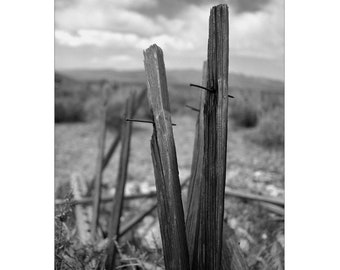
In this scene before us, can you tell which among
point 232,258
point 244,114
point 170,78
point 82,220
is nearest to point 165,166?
point 232,258

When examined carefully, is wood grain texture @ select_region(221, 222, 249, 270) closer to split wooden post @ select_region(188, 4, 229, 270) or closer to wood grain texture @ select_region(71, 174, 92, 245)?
split wooden post @ select_region(188, 4, 229, 270)

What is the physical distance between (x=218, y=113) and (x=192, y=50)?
1671 mm

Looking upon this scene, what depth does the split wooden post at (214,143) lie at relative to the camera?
26.4 inches

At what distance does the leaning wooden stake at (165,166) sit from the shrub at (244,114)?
225 centimetres

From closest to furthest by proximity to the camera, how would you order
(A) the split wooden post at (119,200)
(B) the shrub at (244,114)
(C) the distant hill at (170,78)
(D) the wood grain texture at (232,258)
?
(D) the wood grain texture at (232,258) < (A) the split wooden post at (119,200) < (C) the distant hill at (170,78) < (B) the shrub at (244,114)

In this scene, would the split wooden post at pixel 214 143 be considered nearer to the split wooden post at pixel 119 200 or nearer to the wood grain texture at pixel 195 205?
the wood grain texture at pixel 195 205

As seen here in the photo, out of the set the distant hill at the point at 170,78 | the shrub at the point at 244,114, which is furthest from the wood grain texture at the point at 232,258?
the shrub at the point at 244,114

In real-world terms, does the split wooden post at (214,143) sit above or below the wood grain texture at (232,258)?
above

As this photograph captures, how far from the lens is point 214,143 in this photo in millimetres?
675

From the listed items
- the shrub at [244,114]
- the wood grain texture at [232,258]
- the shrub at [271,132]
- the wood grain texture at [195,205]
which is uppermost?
the shrub at [244,114]
